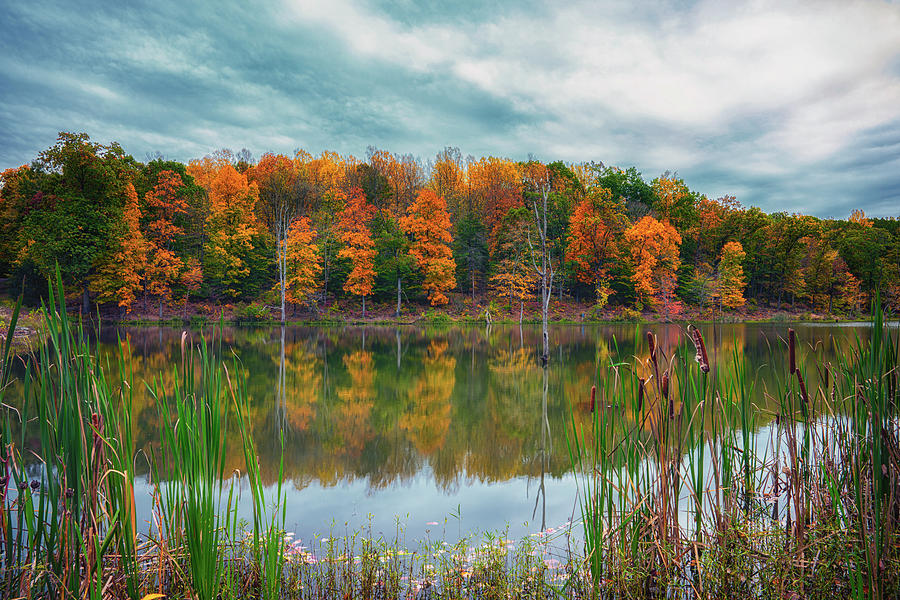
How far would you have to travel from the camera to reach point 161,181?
115ft

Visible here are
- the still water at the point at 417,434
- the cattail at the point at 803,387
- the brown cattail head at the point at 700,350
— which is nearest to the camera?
the brown cattail head at the point at 700,350

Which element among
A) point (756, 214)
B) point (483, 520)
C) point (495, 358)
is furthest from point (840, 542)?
point (756, 214)

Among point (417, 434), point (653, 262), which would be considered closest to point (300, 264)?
point (653, 262)

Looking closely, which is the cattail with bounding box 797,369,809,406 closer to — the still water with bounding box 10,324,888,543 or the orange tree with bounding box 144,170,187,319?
the still water with bounding box 10,324,888,543

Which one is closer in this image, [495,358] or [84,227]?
[495,358]

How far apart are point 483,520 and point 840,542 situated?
9.53ft

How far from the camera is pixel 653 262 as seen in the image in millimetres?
40125

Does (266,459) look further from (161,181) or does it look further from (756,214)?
(756,214)

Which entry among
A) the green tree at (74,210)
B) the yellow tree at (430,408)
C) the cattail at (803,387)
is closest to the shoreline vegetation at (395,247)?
the green tree at (74,210)

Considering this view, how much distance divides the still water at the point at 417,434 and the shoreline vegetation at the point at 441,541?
0.98 ft

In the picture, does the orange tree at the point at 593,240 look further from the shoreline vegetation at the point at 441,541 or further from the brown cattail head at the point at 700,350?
the brown cattail head at the point at 700,350

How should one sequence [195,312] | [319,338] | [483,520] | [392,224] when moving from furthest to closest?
[392,224]
[195,312]
[319,338]
[483,520]

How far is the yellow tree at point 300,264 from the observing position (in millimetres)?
34781

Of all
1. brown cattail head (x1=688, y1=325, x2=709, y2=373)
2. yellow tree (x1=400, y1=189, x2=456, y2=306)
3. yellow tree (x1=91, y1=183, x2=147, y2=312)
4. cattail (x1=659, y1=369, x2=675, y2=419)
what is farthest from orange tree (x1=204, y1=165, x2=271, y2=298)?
brown cattail head (x1=688, y1=325, x2=709, y2=373)
